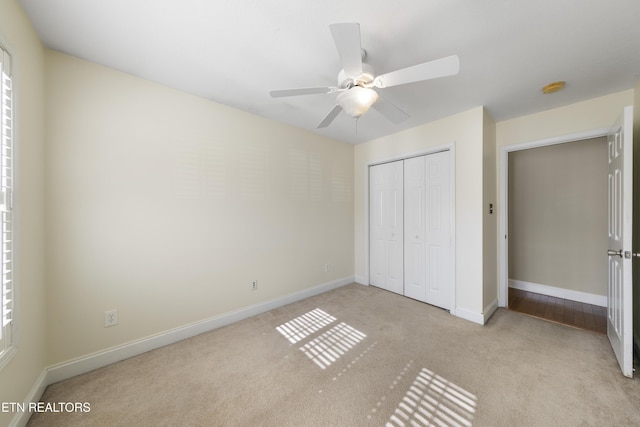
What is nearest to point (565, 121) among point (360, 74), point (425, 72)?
point (425, 72)

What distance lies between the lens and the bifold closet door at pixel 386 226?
348 cm

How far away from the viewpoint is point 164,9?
1.37m

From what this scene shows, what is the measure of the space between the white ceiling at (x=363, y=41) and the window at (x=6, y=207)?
1.80 ft

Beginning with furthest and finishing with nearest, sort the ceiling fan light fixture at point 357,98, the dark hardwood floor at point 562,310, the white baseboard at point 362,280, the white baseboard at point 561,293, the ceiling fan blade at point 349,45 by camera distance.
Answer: the white baseboard at point 362,280 → the white baseboard at point 561,293 → the dark hardwood floor at point 562,310 → the ceiling fan light fixture at point 357,98 → the ceiling fan blade at point 349,45

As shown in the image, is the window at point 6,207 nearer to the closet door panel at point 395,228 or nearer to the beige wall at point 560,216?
the closet door panel at point 395,228

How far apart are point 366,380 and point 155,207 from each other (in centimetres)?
232

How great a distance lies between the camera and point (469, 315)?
264 centimetres

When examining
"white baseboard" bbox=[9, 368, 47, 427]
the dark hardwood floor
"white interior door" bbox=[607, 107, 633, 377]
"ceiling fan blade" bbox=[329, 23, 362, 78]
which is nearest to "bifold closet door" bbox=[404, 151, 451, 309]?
the dark hardwood floor

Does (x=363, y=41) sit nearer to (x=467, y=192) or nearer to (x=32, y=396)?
(x=467, y=192)

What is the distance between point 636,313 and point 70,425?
14.6 feet

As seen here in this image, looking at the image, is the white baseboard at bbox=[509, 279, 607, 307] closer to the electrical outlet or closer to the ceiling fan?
the ceiling fan

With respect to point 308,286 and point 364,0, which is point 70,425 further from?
point 364,0

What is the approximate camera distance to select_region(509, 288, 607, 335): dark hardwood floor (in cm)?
253

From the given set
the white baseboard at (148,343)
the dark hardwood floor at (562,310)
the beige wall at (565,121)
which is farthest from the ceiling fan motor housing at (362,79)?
the dark hardwood floor at (562,310)
